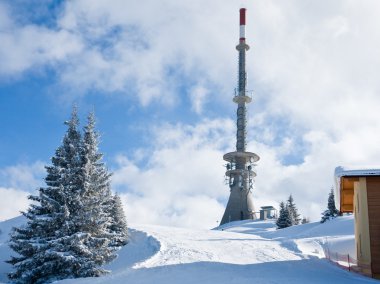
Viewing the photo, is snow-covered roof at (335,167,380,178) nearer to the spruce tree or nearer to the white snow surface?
the white snow surface

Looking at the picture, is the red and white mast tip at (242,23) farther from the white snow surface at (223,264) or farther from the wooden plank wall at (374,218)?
the wooden plank wall at (374,218)

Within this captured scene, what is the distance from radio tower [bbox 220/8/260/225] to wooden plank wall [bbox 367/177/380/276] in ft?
250

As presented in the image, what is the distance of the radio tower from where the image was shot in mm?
93125

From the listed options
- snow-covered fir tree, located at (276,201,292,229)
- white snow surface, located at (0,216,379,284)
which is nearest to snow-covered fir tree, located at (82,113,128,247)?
white snow surface, located at (0,216,379,284)

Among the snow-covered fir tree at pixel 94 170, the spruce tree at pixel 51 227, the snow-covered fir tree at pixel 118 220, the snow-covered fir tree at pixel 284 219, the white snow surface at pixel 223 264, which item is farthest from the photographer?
the snow-covered fir tree at pixel 284 219

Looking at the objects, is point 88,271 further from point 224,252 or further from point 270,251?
point 270,251

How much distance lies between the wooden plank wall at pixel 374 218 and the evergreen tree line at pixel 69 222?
11424 mm

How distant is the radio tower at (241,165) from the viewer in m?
93.1

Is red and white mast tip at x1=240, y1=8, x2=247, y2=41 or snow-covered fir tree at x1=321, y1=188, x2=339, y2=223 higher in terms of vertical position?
red and white mast tip at x1=240, y1=8, x2=247, y2=41

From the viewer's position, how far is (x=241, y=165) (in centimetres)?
9625

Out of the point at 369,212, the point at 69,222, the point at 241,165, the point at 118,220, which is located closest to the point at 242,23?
the point at 241,165

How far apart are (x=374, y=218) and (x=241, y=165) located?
7970 cm

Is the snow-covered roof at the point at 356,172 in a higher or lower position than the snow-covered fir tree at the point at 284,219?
lower

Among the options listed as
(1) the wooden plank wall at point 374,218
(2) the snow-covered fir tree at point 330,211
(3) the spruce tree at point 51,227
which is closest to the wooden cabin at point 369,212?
(1) the wooden plank wall at point 374,218
